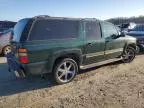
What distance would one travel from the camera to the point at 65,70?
6.35m

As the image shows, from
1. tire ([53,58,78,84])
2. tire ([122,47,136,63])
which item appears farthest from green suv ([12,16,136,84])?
tire ([122,47,136,63])

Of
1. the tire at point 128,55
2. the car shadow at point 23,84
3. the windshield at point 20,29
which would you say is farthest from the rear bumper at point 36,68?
the tire at point 128,55

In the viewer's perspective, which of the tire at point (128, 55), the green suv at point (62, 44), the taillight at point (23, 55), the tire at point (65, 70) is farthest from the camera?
the tire at point (128, 55)

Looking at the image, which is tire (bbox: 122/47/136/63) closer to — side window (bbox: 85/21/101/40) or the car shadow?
side window (bbox: 85/21/101/40)

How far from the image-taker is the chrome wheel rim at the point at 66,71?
628 centimetres

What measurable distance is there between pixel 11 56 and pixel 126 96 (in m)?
3.37

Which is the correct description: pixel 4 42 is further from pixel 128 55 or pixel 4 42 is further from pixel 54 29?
pixel 128 55

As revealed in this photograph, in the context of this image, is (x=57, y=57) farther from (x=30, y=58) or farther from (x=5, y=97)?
(x=5, y=97)

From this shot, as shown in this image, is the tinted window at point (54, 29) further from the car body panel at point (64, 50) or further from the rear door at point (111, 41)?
the rear door at point (111, 41)

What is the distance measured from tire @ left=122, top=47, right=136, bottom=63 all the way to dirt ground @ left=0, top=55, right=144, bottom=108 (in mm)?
1519

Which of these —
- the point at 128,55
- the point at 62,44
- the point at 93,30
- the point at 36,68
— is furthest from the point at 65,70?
the point at 128,55

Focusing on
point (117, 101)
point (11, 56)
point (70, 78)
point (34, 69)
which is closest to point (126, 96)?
point (117, 101)

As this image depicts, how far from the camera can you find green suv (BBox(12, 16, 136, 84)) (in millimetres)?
5582

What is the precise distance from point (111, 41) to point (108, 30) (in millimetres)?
394
